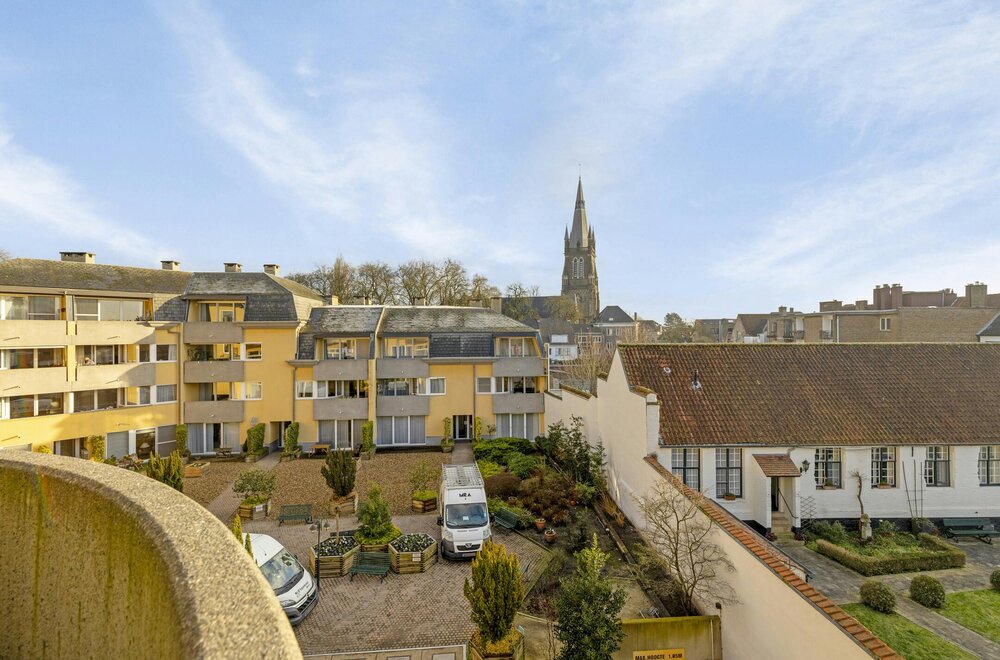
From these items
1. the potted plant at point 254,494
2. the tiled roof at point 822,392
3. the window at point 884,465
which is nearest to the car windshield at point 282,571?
the potted plant at point 254,494

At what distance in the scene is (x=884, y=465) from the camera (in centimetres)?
1761

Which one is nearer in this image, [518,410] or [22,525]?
[22,525]

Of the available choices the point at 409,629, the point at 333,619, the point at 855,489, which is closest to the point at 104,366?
the point at 333,619

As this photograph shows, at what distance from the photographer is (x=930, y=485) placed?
57.3ft

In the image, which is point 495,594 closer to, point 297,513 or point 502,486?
point 502,486

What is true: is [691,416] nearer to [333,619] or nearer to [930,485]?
[930,485]

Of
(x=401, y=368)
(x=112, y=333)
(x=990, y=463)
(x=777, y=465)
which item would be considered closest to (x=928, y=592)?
(x=777, y=465)

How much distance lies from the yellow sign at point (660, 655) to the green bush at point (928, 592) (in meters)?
7.31

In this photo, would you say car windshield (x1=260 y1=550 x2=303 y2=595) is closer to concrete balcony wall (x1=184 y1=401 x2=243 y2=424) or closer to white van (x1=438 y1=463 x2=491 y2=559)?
white van (x1=438 y1=463 x2=491 y2=559)

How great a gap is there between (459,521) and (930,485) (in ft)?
56.4

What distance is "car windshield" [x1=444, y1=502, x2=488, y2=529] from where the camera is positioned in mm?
15039

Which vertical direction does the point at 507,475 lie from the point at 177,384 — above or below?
below

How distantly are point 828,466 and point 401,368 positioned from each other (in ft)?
70.0

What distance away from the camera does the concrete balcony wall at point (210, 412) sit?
2736 cm
